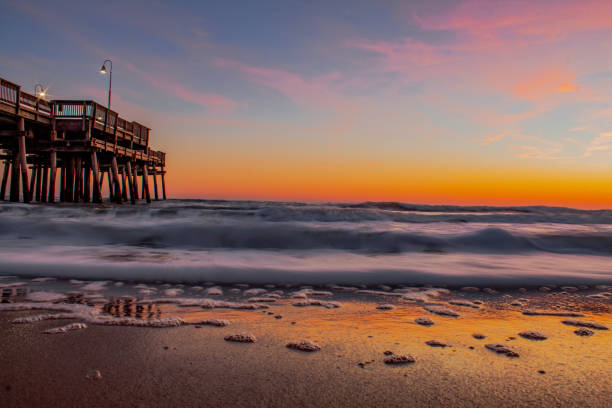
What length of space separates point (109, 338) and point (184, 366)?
650mm

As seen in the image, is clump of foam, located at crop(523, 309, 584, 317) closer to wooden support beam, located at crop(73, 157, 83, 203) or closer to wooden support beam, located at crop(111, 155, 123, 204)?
wooden support beam, located at crop(73, 157, 83, 203)

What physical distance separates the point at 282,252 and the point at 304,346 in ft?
12.8

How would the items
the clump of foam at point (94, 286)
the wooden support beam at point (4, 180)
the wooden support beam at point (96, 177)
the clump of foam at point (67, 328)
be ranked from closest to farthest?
the clump of foam at point (67, 328)
the clump of foam at point (94, 286)
the wooden support beam at point (96, 177)
the wooden support beam at point (4, 180)

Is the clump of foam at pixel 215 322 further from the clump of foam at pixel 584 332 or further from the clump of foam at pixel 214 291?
the clump of foam at pixel 584 332

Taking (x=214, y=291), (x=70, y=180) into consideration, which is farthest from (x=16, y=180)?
(x=214, y=291)

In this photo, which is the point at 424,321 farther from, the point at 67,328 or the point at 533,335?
the point at 67,328

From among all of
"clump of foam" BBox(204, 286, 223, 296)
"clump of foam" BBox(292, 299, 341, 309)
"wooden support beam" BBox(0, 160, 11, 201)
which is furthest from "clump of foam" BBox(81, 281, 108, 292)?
"wooden support beam" BBox(0, 160, 11, 201)

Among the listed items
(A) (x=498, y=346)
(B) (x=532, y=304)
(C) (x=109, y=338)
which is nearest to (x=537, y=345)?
(A) (x=498, y=346)

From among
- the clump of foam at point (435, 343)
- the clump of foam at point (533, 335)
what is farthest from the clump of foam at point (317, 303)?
the clump of foam at point (533, 335)

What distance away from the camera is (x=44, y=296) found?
2.96 meters

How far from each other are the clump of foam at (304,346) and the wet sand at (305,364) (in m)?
0.04

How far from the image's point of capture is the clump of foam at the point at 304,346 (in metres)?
1.94

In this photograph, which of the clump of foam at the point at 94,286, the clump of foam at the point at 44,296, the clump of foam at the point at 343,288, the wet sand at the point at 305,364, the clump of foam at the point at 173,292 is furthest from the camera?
the clump of foam at the point at 343,288

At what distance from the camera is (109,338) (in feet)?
6.74
